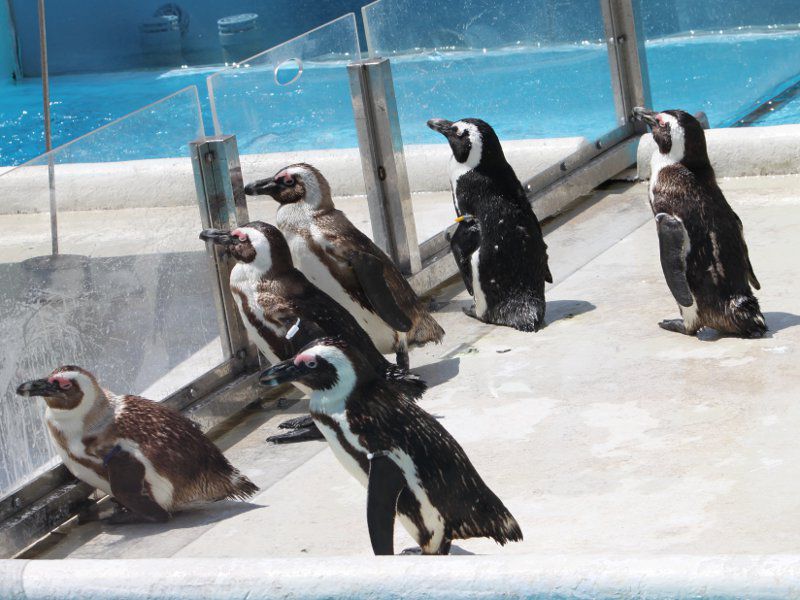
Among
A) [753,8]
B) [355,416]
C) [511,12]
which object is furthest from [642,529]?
[753,8]

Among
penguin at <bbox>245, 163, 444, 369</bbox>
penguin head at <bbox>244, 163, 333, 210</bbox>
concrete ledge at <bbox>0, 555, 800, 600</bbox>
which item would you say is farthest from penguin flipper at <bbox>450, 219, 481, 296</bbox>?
concrete ledge at <bbox>0, 555, 800, 600</bbox>

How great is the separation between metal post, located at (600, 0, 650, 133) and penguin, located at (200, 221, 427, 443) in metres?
3.87

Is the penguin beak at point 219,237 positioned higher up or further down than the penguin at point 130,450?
higher up

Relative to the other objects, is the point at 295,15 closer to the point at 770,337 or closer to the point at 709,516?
the point at 770,337

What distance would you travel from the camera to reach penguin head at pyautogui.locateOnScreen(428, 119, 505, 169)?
5.75 metres

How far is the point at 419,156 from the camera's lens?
6.52 metres

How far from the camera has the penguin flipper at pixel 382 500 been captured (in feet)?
10.9

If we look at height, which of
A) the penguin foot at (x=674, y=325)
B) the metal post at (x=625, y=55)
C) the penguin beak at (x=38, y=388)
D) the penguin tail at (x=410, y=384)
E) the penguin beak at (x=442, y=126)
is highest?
the metal post at (x=625, y=55)

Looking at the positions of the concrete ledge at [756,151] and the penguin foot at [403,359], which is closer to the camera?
the penguin foot at [403,359]

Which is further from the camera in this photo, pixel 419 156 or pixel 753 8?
pixel 753 8

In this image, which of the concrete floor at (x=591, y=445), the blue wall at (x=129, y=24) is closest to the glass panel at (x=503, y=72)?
the concrete floor at (x=591, y=445)

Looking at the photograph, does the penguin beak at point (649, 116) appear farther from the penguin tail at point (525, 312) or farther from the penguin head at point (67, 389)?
the penguin head at point (67, 389)

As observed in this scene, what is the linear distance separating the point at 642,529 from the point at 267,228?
1.79 metres

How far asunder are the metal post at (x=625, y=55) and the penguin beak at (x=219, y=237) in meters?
3.94
